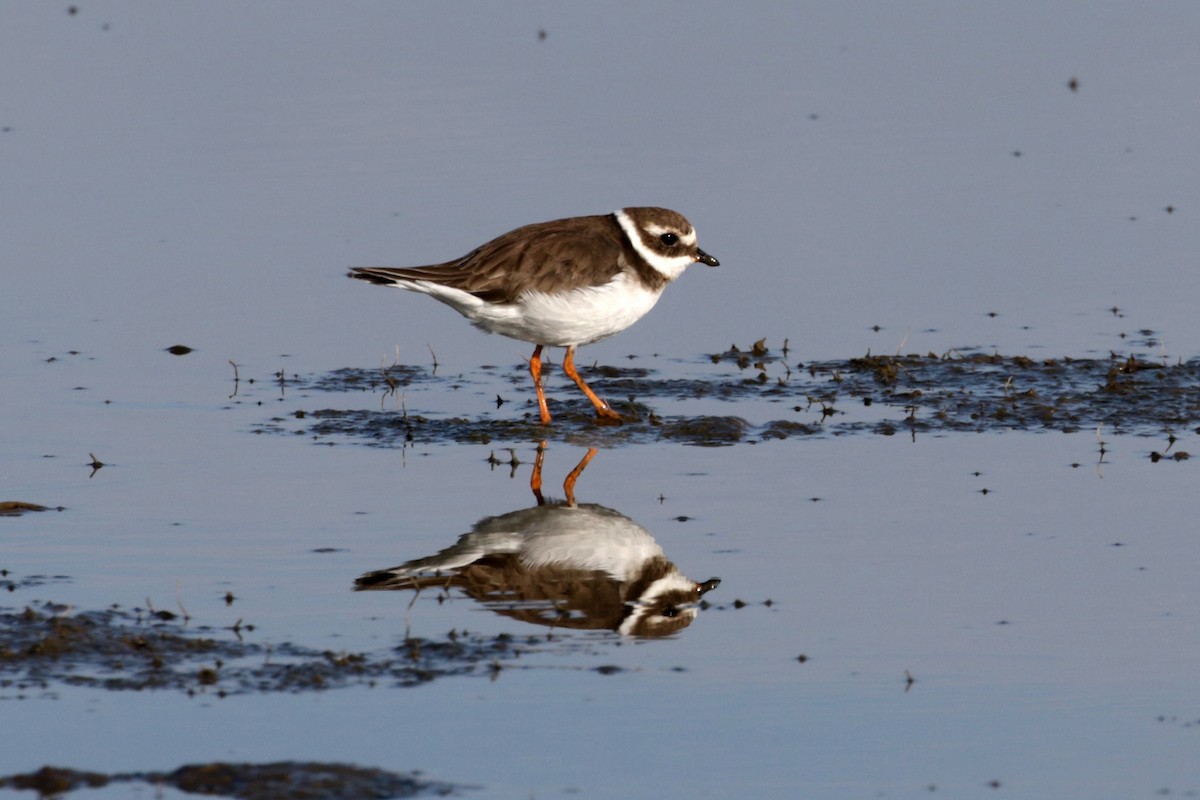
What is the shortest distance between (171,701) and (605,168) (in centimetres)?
1202

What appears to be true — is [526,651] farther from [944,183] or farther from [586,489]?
[944,183]

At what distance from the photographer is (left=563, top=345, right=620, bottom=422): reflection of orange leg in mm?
14312

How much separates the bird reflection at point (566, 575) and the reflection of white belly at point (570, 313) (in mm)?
2688

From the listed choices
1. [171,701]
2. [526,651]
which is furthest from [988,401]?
[171,701]

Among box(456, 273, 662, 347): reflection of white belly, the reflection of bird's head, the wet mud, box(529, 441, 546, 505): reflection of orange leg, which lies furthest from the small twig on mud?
box(456, 273, 662, 347): reflection of white belly

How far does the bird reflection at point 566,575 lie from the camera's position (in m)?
10.1

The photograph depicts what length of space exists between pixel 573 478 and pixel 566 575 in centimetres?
225

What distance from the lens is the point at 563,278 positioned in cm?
1419

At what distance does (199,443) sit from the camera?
1344 cm

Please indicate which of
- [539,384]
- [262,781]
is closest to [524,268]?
[539,384]

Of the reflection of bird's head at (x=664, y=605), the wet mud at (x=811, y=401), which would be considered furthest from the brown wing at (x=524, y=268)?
the reflection of bird's head at (x=664, y=605)

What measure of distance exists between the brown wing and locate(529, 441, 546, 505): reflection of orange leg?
1183 mm

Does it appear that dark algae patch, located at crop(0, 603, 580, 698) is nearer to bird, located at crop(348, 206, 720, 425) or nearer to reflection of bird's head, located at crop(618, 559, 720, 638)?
reflection of bird's head, located at crop(618, 559, 720, 638)

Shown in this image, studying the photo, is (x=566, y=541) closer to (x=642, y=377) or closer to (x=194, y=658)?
(x=194, y=658)
